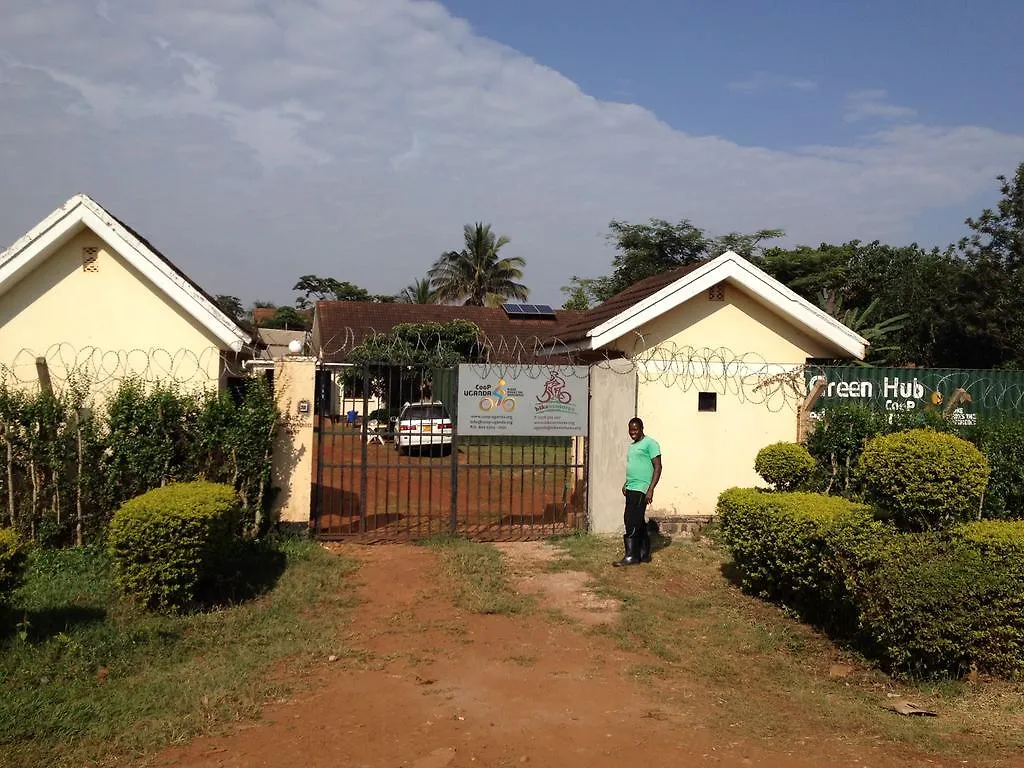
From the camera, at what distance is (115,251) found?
9.88 metres

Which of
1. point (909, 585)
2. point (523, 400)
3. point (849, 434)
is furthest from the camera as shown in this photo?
point (523, 400)

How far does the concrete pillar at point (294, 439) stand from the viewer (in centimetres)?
965

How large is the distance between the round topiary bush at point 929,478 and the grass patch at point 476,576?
10.9ft

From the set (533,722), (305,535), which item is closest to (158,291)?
(305,535)

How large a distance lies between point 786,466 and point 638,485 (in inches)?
62.5

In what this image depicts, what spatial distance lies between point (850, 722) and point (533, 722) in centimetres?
193

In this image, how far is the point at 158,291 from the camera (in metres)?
10.1

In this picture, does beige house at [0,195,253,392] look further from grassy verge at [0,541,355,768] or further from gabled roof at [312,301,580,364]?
gabled roof at [312,301,580,364]

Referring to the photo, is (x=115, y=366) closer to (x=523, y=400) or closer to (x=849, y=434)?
(x=523, y=400)

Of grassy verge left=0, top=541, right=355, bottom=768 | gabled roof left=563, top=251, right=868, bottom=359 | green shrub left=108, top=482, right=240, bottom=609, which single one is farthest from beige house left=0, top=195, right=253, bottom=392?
gabled roof left=563, top=251, right=868, bottom=359

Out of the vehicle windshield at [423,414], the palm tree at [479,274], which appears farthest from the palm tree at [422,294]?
the vehicle windshield at [423,414]

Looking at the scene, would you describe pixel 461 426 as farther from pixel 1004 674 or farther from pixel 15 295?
pixel 1004 674

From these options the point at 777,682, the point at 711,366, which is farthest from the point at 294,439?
the point at 777,682

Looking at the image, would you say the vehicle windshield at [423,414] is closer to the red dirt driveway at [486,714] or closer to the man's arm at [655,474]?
the man's arm at [655,474]
